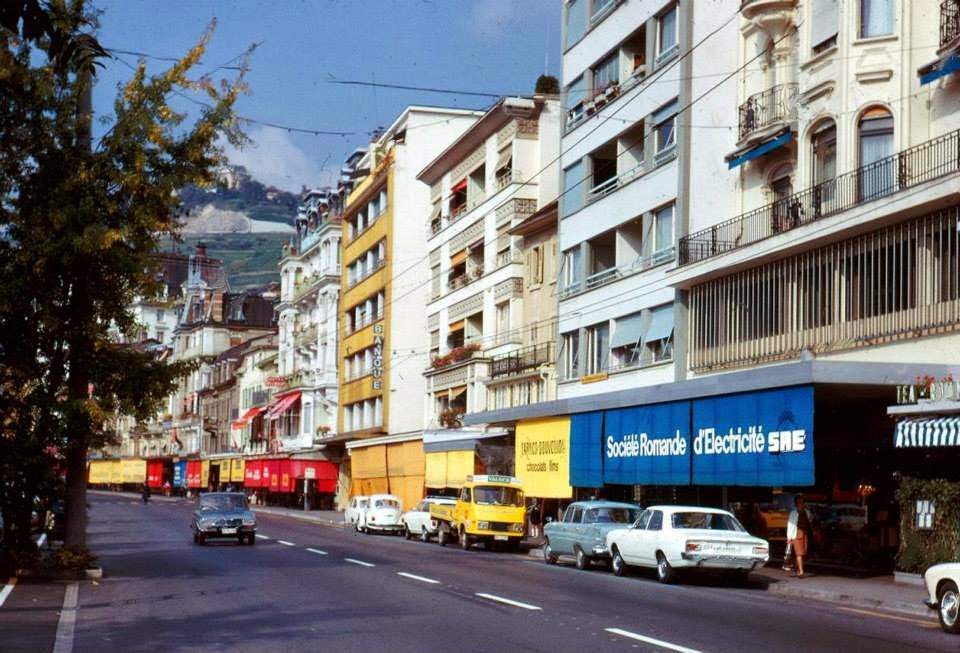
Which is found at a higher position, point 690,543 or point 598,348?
point 598,348

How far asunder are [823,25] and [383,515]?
27.3 meters

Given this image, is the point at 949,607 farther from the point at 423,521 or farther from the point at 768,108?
the point at 423,521

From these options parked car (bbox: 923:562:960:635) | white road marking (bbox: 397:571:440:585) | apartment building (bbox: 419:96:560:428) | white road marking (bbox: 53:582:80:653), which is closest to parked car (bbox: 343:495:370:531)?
apartment building (bbox: 419:96:560:428)

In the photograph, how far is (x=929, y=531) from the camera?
24312 millimetres

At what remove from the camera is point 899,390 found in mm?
24953

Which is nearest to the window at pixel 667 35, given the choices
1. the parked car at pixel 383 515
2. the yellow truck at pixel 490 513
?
the yellow truck at pixel 490 513

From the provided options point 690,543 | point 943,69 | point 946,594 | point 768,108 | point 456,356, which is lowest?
point 946,594

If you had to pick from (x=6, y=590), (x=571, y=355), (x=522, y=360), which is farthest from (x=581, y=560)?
(x=522, y=360)

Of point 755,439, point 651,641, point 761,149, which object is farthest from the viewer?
point 761,149

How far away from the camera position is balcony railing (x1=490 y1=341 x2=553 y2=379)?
49.4 metres

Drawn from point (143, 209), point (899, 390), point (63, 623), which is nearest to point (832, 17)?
point (899, 390)

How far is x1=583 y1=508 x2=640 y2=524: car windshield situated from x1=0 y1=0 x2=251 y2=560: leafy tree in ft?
33.0

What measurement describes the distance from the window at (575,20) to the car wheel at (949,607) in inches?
1227

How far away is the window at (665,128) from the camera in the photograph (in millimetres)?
38438
